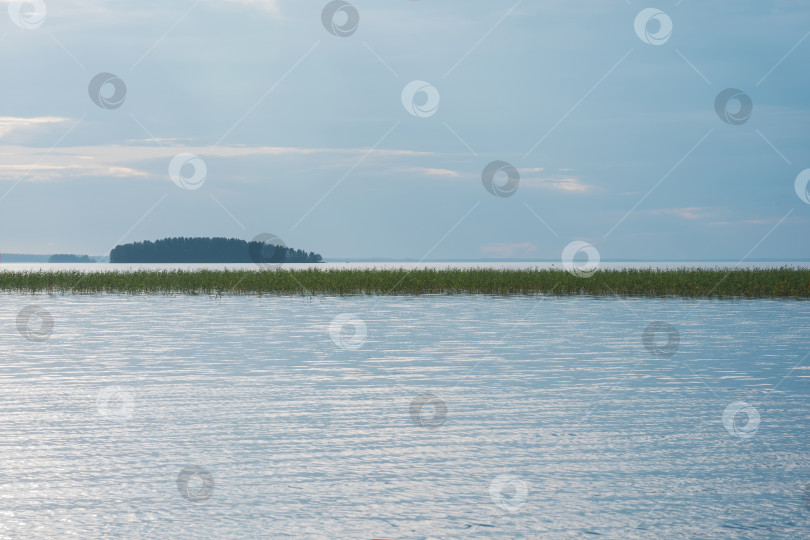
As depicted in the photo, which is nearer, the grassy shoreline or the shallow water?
the shallow water

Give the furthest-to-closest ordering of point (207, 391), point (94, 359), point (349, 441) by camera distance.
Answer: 1. point (94, 359)
2. point (207, 391)
3. point (349, 441)

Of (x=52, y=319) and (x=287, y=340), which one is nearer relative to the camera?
(x=287, y=340)

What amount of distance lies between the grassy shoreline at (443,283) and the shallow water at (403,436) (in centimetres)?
2222

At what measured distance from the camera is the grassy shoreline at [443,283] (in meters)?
47.4

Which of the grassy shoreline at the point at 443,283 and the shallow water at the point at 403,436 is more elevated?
the grassy shoreline at the point at 443,283

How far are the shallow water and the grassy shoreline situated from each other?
72.9 ft

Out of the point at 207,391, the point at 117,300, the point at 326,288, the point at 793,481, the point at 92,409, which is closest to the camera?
the point at 793,481

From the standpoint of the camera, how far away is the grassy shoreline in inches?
1865

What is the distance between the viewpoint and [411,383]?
17.2m

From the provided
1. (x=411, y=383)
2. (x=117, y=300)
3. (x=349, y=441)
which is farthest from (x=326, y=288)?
(x=349, y=441)

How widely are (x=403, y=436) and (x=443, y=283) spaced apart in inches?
1499

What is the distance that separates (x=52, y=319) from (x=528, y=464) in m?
27.8

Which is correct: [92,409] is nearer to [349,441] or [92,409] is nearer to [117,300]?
[349,441]

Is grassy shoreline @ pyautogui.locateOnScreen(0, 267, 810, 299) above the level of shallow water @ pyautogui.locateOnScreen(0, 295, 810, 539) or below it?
above
